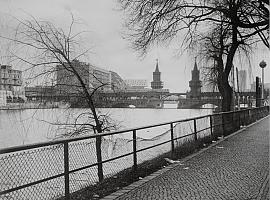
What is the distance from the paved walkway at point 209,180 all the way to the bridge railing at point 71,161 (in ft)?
1.85

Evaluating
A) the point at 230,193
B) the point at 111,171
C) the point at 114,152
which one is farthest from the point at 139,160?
the point at 230,193

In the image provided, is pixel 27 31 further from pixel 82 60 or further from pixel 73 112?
pixel 73 112

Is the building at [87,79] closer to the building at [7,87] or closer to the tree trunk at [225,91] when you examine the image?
the building at [7,87]

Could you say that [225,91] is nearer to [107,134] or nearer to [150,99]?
[150,99]

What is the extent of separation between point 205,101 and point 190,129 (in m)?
11.2

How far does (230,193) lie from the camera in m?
6.43

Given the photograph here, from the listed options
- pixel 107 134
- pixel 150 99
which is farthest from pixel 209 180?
pixel 150 99

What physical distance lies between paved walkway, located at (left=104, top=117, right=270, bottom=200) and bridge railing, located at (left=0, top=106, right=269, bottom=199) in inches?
22.2

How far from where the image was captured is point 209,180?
7.43 metres

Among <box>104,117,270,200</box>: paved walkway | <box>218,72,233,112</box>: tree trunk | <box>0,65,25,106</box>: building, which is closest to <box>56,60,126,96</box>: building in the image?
<box>104,117,270,200</box>: paved walkway

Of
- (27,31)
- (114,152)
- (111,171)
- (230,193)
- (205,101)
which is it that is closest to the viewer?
(230,193)

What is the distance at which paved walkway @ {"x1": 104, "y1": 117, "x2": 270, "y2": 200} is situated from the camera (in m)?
6.31

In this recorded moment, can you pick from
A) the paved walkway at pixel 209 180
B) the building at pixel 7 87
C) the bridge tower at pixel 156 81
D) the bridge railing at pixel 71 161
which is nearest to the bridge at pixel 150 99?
the bridge tower at pixel 156 81

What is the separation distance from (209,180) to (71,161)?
8.44 ft
